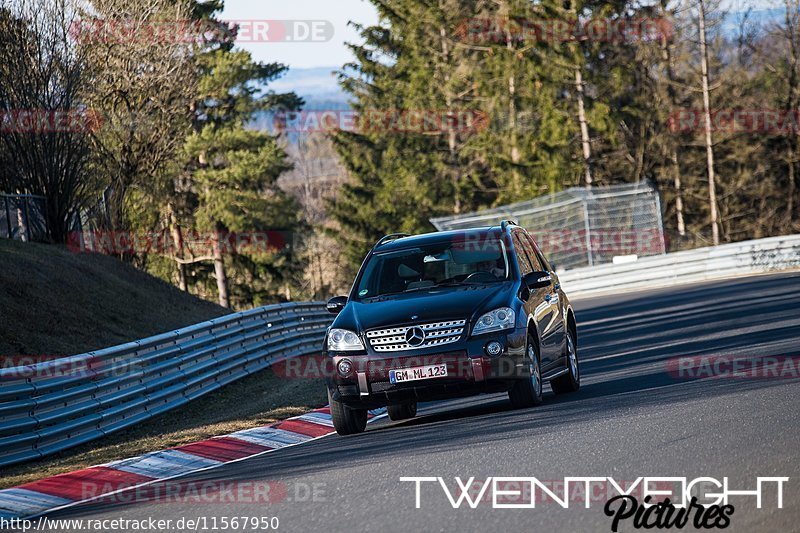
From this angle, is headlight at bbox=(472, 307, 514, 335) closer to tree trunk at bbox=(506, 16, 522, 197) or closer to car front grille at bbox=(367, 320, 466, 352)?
car front grille at bbox=(367, 320, 466, 352)

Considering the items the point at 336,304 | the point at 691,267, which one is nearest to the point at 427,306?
the point at 336,304

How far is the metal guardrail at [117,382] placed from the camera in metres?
11.7

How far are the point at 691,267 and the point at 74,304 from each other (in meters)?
19.4

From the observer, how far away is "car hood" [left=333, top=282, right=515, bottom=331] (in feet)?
36.1

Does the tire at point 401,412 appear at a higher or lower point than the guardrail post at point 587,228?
lower

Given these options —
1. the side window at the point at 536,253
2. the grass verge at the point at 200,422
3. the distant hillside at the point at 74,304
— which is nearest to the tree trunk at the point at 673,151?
the distant hillside at the point at 74,304

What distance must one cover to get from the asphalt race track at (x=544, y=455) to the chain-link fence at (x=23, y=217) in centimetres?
1413

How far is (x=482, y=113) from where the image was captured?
5512cm

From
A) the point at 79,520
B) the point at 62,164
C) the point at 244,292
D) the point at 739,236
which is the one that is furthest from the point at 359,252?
the point at 79,520

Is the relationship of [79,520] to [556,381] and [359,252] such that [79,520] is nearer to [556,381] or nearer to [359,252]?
[556,381]

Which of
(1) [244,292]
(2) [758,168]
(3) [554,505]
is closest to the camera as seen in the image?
(3) [554,505]

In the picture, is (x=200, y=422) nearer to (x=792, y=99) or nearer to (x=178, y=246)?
(x=178, y=246)

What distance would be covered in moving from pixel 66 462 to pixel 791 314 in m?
12.6

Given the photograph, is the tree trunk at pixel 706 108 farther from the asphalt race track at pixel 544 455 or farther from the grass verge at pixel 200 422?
the asphalt race track at pixel 544 455
